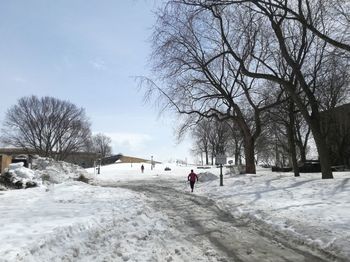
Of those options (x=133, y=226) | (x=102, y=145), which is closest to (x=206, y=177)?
(x=133, y=226)

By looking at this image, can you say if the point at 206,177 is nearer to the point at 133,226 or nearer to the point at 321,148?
the point at 321,148

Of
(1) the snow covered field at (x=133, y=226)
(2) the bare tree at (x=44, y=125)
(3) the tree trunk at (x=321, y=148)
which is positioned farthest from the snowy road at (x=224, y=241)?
(2) the bare tree at (x=44, y=125)

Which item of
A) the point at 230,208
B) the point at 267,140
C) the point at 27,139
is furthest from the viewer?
the point at 27,139

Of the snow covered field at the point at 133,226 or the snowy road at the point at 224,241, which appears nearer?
the snow covered field at the point at 133,226

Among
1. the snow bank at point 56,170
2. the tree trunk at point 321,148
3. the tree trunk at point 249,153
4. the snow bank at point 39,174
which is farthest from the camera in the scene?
the snow bank at point 56,170

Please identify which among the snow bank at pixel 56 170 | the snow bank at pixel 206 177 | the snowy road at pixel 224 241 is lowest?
the snowy road at pixel 224 241

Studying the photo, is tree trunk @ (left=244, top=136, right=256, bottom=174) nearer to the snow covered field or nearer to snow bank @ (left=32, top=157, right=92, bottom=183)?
snow bank @ (left=32, top=157, right=92, bottom=183)

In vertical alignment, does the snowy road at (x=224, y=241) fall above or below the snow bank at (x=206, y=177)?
below

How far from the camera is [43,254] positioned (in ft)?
31.7

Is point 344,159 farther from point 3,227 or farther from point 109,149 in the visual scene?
point 109,149

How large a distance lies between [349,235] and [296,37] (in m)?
23.6

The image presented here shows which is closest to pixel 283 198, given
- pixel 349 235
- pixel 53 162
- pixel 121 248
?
pixel 349 235

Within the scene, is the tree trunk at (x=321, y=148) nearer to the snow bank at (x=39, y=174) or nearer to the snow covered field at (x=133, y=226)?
the snow covered field at (x=133, y=226)

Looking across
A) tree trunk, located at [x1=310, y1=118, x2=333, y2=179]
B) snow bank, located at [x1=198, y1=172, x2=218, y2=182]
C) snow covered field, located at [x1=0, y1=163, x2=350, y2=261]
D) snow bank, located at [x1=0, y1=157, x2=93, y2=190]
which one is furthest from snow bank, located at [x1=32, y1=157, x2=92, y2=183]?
tree trunk, located at [x1=310, y1=118, x2=333, y2=179]
